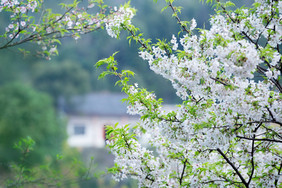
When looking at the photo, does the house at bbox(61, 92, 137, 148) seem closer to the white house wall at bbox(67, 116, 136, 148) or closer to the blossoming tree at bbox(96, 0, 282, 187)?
the white house wall at bbox(67, 116, 136, 148)

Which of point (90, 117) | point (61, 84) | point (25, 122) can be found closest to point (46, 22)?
point (25, 122)

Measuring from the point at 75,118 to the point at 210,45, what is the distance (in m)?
18.4

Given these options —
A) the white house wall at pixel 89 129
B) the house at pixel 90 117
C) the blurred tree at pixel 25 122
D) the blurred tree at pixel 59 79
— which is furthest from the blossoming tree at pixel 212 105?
the white house wall at pixel 89 129

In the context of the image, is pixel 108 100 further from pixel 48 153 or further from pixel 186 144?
pixel 186 144

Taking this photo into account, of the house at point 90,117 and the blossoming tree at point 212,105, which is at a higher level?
the house at point 90,117

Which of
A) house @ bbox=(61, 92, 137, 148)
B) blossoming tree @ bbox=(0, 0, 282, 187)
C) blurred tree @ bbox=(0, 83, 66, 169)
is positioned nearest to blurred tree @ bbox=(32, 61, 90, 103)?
house @ bbox=(61, 92, 137, 148)

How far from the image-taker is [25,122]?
36.5ft

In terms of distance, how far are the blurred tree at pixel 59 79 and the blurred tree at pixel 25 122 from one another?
597cm

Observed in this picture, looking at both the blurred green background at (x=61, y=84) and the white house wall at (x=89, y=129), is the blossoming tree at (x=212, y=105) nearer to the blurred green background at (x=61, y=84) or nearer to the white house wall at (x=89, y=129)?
the blurred green background at (x=61, y=84)

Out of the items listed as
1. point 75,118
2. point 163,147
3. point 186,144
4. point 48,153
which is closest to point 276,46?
point 186,144

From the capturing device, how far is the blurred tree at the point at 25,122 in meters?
10.9

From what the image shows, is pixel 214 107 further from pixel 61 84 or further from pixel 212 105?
pixel 61 84

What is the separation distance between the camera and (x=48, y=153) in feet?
38.2

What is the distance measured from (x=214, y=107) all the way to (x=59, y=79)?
54.7ft
